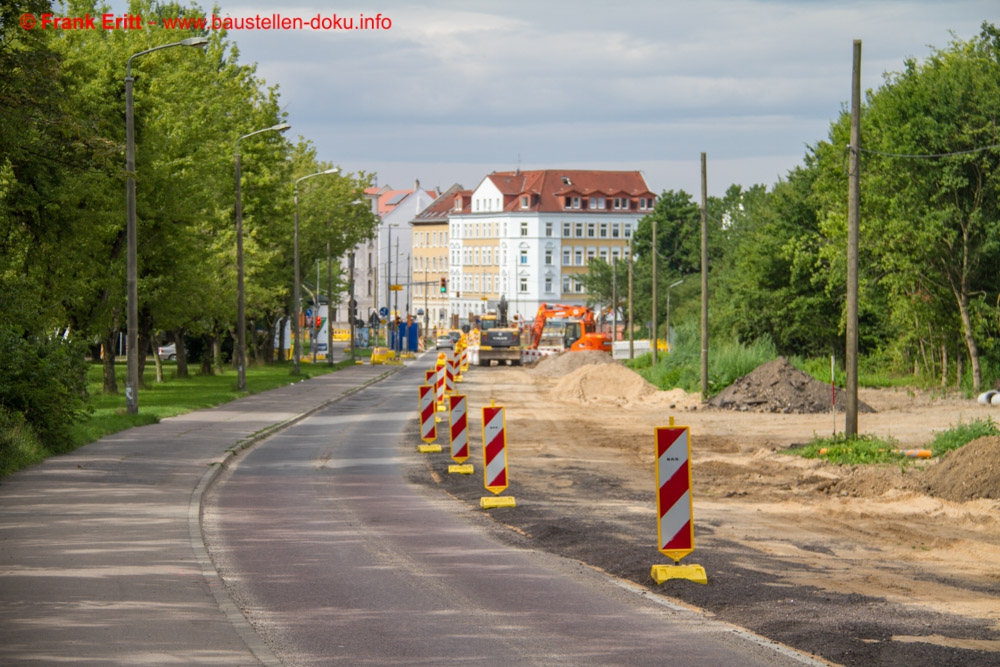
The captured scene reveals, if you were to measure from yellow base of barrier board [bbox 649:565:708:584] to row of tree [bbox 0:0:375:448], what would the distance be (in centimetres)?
1291

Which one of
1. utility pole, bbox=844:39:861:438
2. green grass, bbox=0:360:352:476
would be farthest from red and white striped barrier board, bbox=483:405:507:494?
utility pole, bbox=844:39:861:438

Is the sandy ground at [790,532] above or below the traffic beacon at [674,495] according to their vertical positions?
below

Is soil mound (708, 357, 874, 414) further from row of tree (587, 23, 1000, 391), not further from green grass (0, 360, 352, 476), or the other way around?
green grass (0, 360, 352, 476)

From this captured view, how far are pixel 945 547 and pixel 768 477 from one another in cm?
760

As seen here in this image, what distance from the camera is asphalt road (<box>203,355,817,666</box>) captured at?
881cm

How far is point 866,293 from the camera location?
4628 centimetres

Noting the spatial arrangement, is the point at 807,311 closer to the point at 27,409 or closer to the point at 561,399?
the point at 561,399

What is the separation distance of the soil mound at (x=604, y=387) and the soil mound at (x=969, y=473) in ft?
89.2

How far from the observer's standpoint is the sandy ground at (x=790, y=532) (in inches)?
379

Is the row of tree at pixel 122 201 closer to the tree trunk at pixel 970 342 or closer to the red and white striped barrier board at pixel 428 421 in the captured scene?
the red and white striped barrier board at pixel 428 421

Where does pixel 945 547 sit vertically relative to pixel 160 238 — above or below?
below

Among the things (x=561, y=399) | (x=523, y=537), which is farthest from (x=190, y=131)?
(x=523, y=537)

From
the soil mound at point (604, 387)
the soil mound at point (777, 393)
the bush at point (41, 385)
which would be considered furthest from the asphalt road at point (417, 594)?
the soil mound at point (604, 387)

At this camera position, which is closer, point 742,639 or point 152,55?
point 742,639
